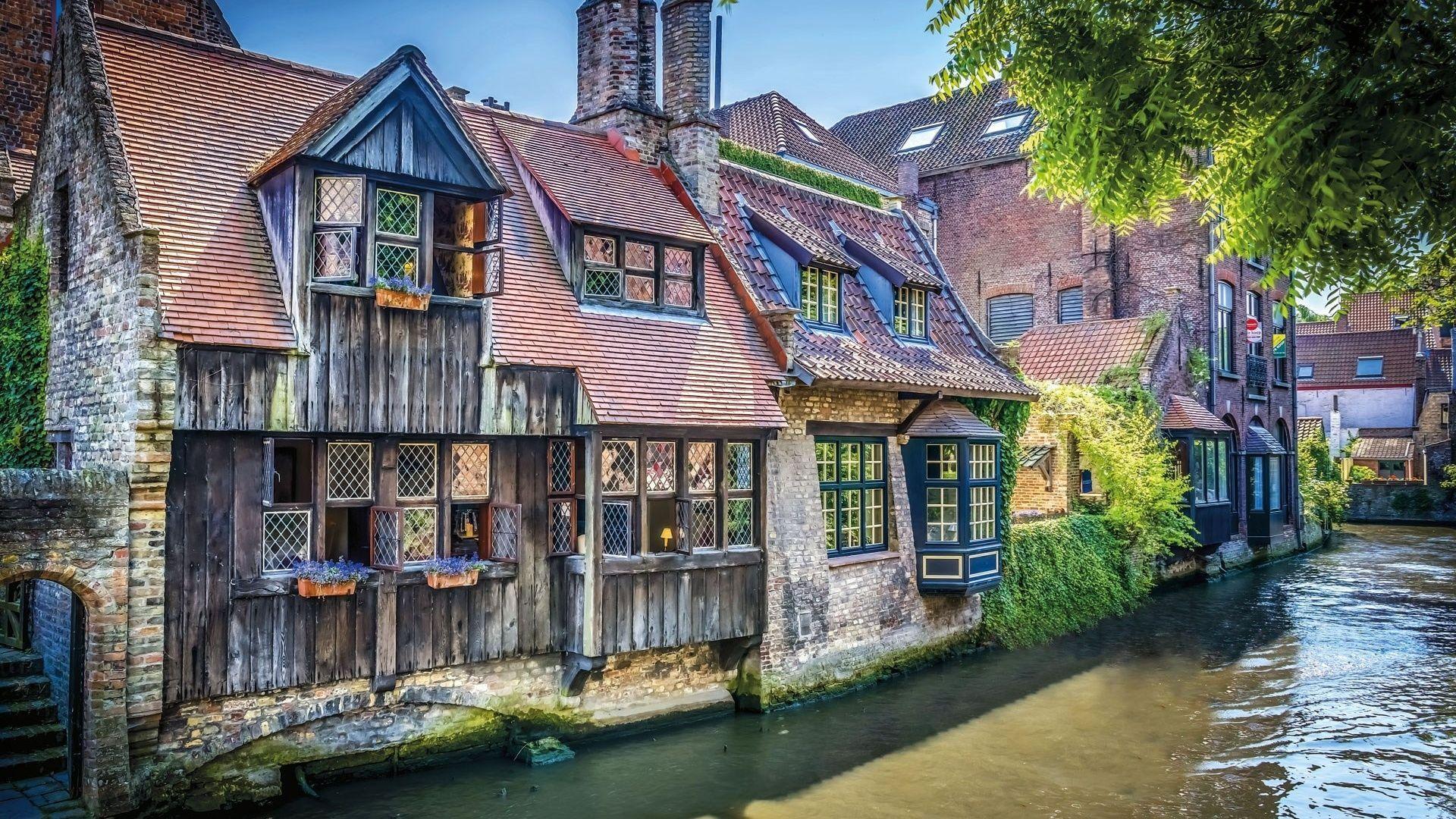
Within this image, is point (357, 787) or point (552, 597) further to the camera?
point (552, 597)

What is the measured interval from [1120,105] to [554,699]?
9094mm

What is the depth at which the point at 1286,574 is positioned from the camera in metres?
28.8

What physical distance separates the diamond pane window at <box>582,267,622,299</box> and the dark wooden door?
723 cm

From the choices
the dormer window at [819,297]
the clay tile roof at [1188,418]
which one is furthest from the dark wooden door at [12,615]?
the clay tile roof at [1188,418]

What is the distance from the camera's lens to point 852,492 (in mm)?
16500

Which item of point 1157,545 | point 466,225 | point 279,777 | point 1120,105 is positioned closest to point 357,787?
point 279,777

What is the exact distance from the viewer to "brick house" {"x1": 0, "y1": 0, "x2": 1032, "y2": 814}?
33.1ft

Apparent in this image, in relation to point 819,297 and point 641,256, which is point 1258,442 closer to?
point 819,297

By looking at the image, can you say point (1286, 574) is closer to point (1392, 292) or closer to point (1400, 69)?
point (1392, 292)

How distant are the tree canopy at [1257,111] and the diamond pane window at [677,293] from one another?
21.7 ft

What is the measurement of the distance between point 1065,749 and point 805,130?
857 inches

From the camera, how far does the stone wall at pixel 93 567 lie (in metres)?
9.33

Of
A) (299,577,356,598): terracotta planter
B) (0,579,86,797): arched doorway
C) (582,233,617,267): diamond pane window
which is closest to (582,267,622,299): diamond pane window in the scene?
(582,233,617,267): diamond pane window

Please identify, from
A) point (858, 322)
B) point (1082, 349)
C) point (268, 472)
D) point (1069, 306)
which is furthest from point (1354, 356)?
point (268, 472)
